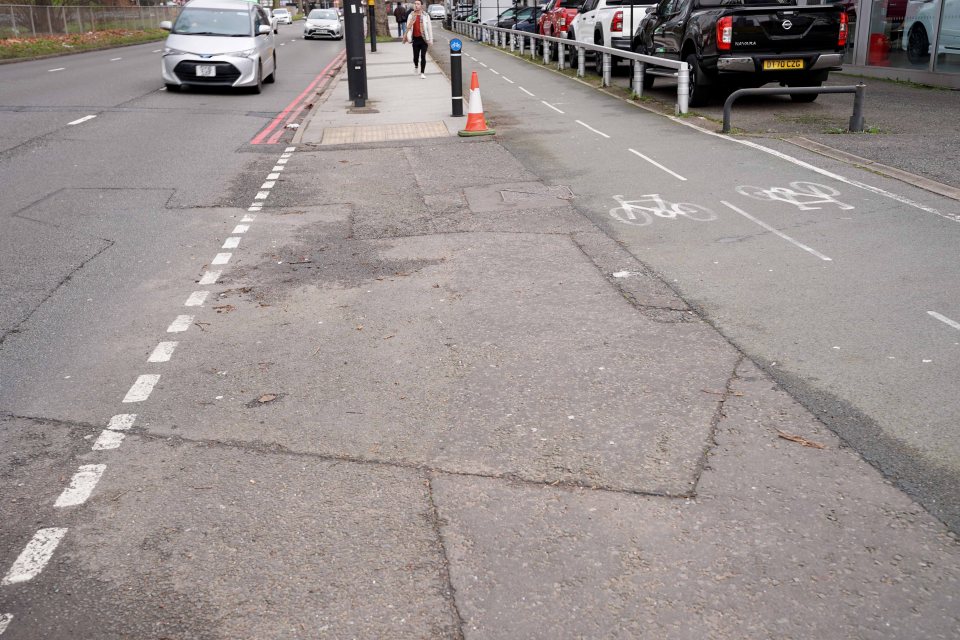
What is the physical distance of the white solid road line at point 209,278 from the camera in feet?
25.1

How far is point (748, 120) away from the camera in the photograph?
15.7 metres

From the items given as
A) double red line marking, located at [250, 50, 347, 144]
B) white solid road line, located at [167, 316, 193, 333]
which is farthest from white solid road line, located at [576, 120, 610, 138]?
white solid road line, located at [167, 316, 193, 333]

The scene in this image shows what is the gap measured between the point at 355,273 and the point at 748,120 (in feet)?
32.7

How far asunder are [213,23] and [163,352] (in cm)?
1726

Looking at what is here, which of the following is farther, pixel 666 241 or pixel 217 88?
pixel 217 88

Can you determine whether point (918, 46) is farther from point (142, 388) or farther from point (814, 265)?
point (142, 388)

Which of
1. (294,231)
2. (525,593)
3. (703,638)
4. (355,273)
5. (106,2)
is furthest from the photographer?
(106,2)

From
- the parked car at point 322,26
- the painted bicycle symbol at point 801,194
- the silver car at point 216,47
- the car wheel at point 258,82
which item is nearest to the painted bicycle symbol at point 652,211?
the painted bicycle symbol at point 801,194

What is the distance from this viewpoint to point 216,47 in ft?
67.8

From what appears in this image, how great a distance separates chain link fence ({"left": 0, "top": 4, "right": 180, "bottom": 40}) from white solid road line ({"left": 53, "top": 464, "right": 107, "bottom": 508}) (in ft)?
129

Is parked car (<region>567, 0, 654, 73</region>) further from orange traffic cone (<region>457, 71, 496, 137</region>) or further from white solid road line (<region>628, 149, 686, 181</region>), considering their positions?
white solid road line (<region>628, 149, 686, 181</region>)

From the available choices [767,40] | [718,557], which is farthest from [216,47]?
[718,557]

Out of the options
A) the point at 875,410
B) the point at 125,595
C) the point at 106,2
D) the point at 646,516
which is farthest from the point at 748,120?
the point at 106,2

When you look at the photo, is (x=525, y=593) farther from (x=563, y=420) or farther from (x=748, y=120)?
(x=748, y=120)
